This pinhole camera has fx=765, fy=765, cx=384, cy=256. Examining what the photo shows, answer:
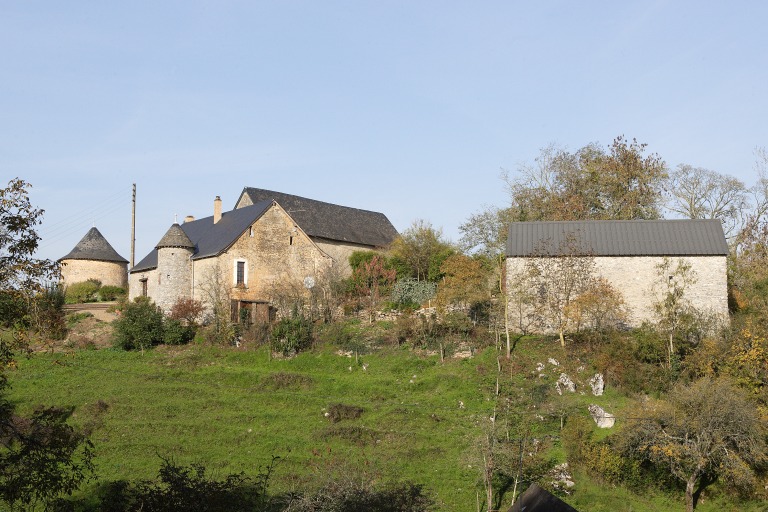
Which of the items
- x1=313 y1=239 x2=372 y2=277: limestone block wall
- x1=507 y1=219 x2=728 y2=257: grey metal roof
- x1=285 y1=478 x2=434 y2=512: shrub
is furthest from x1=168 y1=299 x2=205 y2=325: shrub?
x1=285 y1=478 x2=434 y2=512: shrub

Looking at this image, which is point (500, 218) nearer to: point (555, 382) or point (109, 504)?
point (555, 382)

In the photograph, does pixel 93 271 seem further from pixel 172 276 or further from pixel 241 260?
pixel 241 260

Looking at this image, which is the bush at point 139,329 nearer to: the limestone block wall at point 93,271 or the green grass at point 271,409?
the green grass at point 271,409

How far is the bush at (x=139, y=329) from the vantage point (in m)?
34.8

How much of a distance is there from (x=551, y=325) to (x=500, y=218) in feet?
56.1

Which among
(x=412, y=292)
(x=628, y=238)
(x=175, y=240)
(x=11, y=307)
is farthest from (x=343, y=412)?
(x=175, y=240)

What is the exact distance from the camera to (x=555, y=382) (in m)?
27.8

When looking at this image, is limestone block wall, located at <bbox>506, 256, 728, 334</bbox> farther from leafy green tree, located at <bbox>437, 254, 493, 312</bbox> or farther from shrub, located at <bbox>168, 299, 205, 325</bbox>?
shrub, located at <bbox>168, 299, 205, 325</bbox>

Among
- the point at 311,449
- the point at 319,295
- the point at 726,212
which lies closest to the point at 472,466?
the point at 311,449

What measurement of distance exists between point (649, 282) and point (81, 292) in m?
33.6

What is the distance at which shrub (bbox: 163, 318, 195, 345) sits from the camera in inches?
1391

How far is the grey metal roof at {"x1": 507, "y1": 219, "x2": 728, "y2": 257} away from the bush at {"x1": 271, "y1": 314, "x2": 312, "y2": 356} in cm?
991

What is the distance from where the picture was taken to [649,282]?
109ft

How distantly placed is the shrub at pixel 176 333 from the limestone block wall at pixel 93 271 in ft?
54.2
